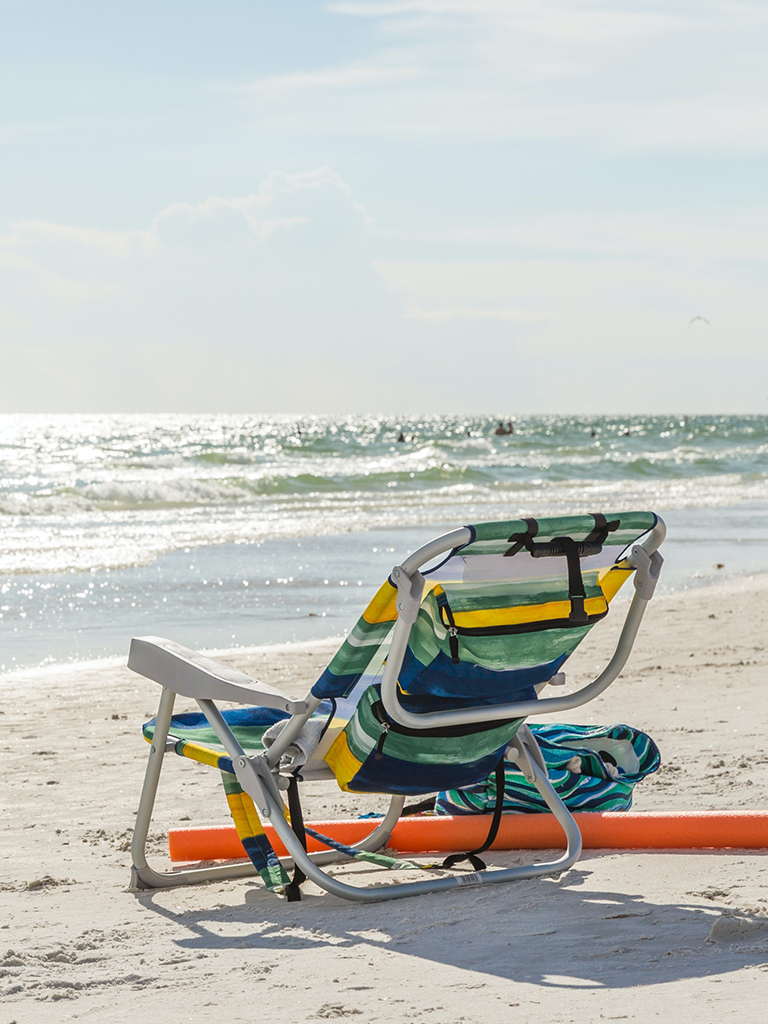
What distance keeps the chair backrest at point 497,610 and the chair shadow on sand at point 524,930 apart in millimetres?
545

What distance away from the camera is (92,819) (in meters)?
4.22

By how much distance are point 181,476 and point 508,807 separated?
2835cm

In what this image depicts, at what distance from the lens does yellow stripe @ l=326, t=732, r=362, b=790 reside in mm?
3178

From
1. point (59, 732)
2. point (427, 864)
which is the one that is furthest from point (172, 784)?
point (427, 864)

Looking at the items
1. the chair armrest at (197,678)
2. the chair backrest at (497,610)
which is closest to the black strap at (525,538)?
the chair backrest at (497,610)

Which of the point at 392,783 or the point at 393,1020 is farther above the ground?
the point at 392,783

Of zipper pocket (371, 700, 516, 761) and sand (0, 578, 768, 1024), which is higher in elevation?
zipper pocket (371, 700, 516, 761)

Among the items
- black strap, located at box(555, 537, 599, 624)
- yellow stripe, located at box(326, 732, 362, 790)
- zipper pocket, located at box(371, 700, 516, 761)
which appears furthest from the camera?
yellow stripe, located at box(326, 732, 362, 790)

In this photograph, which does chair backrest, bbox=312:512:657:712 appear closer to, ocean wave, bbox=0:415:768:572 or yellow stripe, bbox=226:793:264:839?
yellow stripe, bbox=226:793:264:839

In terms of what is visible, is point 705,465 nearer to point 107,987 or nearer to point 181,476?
point 181,476

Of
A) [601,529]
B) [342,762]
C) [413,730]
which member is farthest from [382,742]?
[601,529]

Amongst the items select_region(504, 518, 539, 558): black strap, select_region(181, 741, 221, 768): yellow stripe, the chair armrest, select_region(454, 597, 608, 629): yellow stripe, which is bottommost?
select_region(181, 741, 221, 768): yellow stripe

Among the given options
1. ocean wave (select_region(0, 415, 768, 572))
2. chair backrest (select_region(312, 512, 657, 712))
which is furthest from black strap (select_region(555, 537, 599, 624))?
ocean wave (select_region(0, 415, 768, 572))

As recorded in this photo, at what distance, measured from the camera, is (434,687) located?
9.82ft
